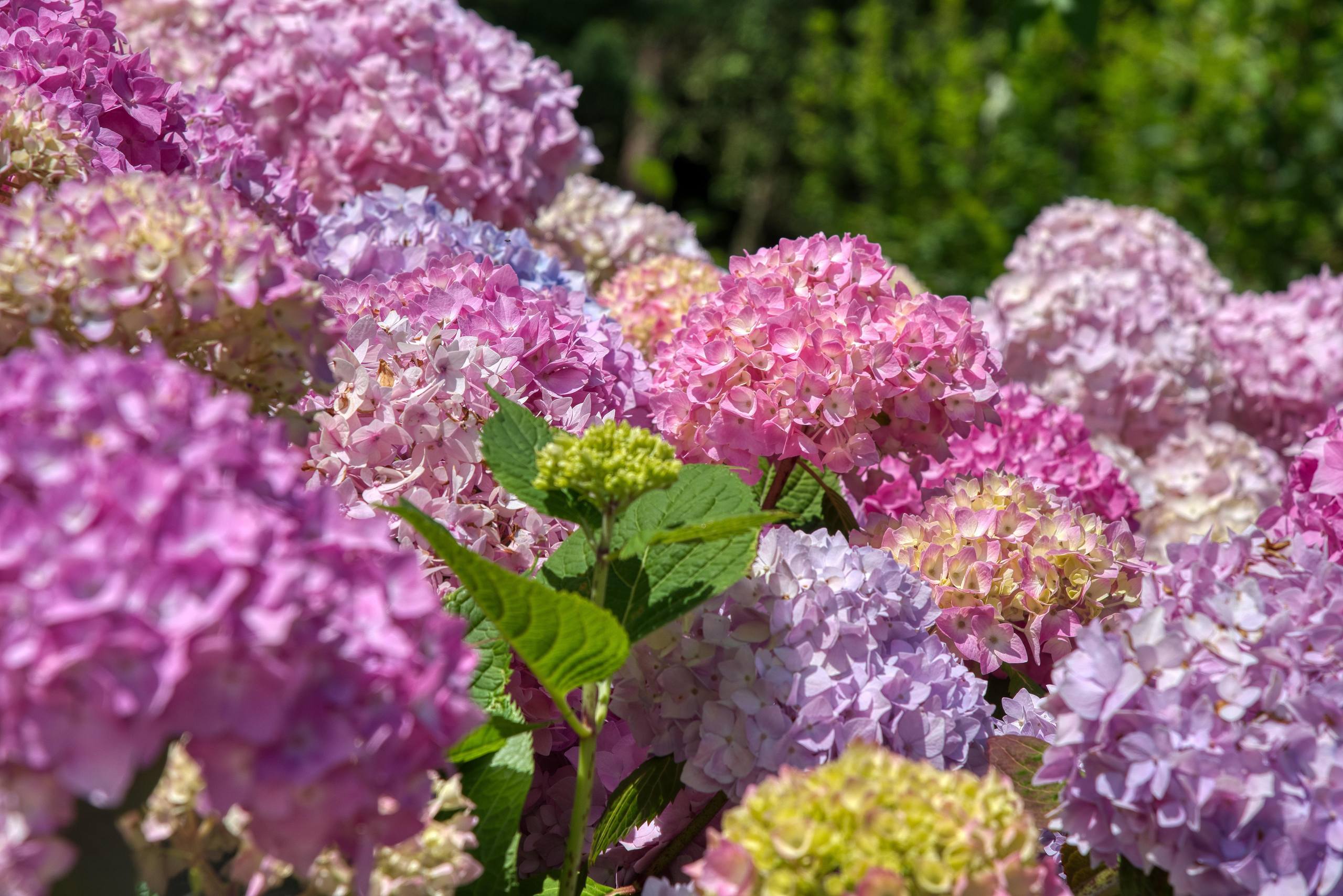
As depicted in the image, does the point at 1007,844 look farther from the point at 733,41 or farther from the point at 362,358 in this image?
the point at 733,41

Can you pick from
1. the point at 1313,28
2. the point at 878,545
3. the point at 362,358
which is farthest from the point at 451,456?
the point at 1313,28

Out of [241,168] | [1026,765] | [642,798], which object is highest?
[241,168]

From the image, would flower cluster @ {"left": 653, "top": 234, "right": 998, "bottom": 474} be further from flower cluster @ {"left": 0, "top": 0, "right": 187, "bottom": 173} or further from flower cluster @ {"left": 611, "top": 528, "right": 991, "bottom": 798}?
flower cluster @ {"left": 0, "top": 0, "right": 187, "bottom": 173}

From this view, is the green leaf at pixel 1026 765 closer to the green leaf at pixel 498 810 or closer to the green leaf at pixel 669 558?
the green leaf at pixel 669 558

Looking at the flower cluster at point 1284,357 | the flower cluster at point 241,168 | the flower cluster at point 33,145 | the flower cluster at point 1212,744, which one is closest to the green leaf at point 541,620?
the flower cluster at point 1212,744

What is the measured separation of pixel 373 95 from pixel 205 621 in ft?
3.81

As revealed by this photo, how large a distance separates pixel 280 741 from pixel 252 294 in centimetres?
27

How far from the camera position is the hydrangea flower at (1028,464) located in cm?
139

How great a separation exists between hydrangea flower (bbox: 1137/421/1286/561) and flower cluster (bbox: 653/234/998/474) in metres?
0.60

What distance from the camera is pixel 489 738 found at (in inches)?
35.9

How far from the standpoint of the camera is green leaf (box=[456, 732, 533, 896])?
0.90 m

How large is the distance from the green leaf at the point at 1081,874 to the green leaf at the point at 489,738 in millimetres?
411

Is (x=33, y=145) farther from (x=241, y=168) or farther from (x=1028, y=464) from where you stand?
(x=1028, y=464)

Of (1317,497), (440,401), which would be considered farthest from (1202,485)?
(440,401)
